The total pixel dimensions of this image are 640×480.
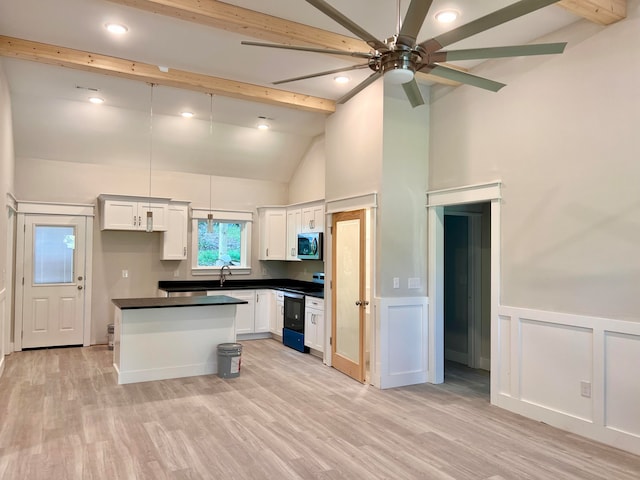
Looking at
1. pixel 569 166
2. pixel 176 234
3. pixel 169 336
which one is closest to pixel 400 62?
pixel 569 166

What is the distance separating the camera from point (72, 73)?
16.3 ft

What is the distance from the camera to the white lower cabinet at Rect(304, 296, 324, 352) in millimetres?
6211

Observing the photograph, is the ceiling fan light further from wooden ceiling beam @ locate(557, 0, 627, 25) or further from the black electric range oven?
the black electric range oven

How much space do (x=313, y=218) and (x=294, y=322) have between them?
162cm

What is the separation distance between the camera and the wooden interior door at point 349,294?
17.3 ft

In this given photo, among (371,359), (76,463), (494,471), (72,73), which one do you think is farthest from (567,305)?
(72,73)

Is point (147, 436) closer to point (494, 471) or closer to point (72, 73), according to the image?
A: point (494, 471)

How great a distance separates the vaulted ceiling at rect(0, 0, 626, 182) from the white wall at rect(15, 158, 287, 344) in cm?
20

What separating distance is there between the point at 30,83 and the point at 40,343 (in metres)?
3.69

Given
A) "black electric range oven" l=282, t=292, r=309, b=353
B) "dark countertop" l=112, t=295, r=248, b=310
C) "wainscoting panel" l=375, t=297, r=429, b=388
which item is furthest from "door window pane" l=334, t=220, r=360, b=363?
"dark countertop" l=112, t=295, r=248, b=310

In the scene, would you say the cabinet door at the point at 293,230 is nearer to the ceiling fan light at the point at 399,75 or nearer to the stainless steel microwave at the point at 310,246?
the stainless steel microwave at the point at 310,246

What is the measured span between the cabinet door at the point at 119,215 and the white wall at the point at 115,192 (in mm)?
411

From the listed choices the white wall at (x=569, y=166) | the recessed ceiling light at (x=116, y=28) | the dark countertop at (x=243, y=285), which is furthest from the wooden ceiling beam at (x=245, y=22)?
the dark countertop at (x=243, y=285)

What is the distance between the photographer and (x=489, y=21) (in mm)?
2234
